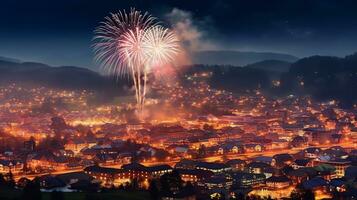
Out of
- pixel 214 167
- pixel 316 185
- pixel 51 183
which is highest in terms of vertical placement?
pixel 214 167

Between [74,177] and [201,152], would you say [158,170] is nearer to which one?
[74,177]

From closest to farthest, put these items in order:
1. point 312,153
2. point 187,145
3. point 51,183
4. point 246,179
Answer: point 51,183
point 246,179
point 312,153
point 187,145

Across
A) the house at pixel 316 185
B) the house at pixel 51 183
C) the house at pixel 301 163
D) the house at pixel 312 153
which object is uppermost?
the house at pixel 312 153

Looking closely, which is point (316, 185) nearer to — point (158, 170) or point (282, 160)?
point (282, 160)

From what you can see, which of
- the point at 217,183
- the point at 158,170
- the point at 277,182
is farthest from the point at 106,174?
the point at 277,182

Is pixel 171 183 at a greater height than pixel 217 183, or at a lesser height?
greater

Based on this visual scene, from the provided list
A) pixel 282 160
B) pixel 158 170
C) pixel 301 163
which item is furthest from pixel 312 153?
pixel 158 170

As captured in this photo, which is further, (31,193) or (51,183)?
(51,183)

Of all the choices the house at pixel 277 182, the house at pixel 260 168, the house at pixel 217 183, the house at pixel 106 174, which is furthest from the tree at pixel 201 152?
the house at pixel 277 182

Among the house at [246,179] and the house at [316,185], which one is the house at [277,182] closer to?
the house at [246,179]

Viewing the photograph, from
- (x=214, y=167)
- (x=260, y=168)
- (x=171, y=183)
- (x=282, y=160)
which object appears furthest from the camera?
(x=282, y=160)

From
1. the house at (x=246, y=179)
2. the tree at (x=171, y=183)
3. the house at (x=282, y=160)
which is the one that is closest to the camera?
the tree at (x=171, y=183)
